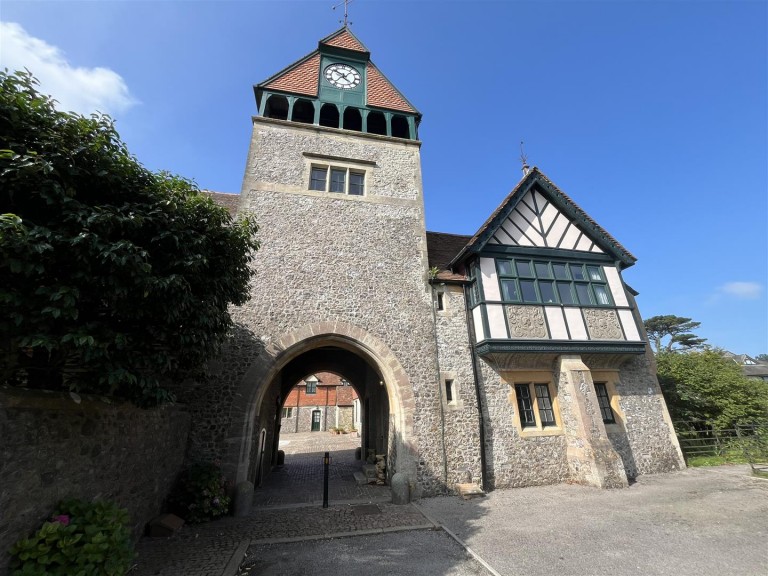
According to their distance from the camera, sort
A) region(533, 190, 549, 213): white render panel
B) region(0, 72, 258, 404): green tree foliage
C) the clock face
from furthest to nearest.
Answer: the clock face, region(533, 190, 549, 213): white render panel, region(0, 72, 258, 404): green tree foliage

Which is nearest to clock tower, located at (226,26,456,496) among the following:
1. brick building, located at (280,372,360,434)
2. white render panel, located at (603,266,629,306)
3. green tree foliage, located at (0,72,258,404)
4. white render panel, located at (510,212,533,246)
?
white render panel, located at (510,212,533,246)

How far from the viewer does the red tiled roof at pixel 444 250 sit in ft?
37.0

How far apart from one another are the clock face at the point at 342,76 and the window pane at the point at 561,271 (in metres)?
11.1

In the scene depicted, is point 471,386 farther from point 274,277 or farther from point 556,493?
point 274,277

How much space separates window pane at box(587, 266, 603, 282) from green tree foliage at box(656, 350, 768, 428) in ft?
24.3

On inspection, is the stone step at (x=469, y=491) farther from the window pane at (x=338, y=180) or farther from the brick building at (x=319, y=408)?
the brick building at (x=319, y=408)

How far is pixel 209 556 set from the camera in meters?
5.33

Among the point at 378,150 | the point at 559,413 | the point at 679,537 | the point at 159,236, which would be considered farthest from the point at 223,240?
the point at 559,413

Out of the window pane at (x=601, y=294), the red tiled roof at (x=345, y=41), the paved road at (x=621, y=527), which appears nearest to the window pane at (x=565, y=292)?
the window pane at (x=601, y=294)

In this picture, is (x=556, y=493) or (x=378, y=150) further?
(x=378, y=150)

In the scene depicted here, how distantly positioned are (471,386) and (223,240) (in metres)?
7.83

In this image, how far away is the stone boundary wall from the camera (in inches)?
138

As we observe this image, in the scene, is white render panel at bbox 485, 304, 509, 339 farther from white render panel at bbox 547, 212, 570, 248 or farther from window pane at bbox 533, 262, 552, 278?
white render panel at bbox 547, 212, 570, 248

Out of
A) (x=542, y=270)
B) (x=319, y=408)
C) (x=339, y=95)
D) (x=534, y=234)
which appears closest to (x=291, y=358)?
(x=542, y=270)
